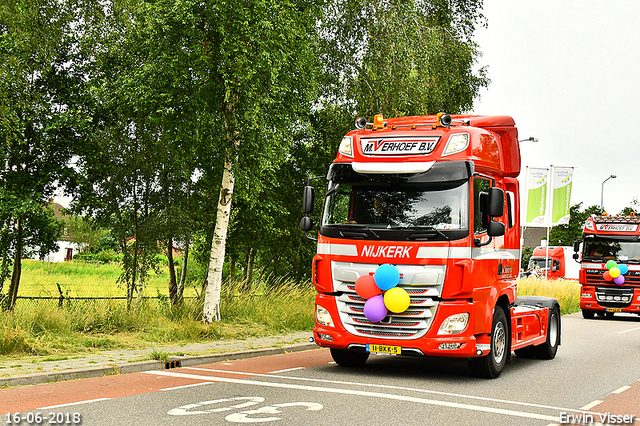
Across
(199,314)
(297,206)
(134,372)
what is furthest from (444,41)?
(134,372)

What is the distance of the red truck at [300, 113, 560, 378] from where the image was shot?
9594 millimetres

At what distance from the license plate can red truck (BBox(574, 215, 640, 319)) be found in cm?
1674

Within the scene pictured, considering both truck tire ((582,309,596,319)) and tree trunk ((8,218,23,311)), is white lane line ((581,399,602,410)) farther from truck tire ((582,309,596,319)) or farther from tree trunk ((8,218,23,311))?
truck tire ((582,309,596,319))

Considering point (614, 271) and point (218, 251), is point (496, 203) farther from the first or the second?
point (614, 271)

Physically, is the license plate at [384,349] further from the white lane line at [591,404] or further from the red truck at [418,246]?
the white lane line at [591,404]

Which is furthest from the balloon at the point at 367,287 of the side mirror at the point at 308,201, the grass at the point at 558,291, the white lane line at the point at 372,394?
the grass at the point at 558,291

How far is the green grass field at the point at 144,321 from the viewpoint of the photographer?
37.3 ft

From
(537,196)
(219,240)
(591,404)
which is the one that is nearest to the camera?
(591,404)

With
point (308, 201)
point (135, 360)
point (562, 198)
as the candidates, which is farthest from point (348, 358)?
point (562, 198)

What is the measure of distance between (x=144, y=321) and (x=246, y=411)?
6900 mm

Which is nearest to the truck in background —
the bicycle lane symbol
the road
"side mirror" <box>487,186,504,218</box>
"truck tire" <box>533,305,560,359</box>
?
"truck tire" <box>533,305,560,359</box>

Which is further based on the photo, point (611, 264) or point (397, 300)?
point (611, 264)

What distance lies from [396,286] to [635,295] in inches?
685

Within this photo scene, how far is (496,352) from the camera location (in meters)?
10.6
